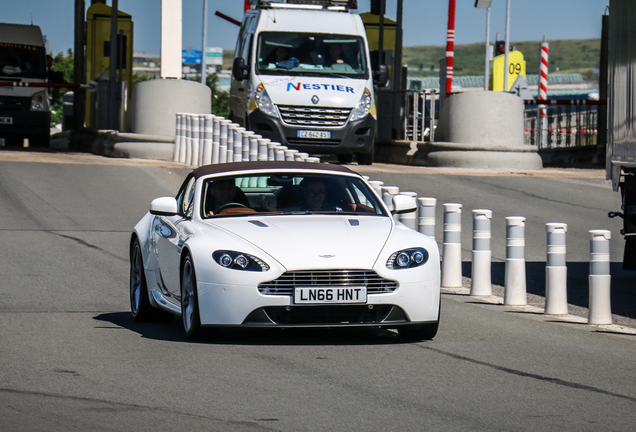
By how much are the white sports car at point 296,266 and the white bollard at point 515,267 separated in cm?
243

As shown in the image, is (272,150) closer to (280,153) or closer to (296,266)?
(280,153)

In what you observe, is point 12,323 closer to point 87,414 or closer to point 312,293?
point 312,293

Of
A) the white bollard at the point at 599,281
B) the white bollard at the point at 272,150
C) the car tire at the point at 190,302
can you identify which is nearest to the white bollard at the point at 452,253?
the white bollard at the point at 599,281

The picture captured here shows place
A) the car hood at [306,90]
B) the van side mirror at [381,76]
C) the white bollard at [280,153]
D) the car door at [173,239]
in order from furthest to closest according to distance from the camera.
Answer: the van side mirror at [381,76], the car hood at [306,90], the white bollard at [280,153], the car door at [173,239]

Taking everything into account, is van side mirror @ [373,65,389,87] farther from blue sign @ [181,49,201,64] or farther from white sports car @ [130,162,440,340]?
blue sign @ [181,49,201,64]

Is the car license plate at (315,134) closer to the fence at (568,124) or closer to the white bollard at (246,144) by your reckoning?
the white bollard at (246,144)

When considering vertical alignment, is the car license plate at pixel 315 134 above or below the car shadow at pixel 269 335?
above

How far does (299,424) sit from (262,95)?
17.7 m

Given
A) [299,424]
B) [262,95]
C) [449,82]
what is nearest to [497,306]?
[299,424]

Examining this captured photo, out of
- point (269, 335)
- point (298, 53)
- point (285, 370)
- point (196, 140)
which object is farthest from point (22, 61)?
point (285, 370)

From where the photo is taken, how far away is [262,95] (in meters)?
23.1

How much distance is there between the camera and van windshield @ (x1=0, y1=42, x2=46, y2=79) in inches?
1230

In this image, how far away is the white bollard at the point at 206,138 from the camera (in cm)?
2355

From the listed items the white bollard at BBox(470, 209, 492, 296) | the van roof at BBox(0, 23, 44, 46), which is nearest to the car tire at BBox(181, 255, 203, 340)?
the white bollard at BBox(470, 209, 492, 296)
